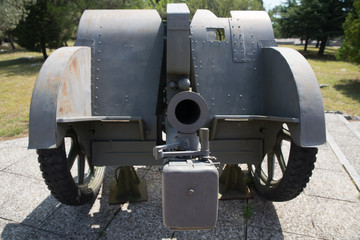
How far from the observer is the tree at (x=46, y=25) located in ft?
46.9

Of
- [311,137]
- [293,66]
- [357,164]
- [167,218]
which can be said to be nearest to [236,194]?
[311,137]

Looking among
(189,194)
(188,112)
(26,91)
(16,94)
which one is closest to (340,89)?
(188,112)

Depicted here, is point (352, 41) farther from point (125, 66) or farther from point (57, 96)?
point (57, 96)

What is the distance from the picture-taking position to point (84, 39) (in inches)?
111

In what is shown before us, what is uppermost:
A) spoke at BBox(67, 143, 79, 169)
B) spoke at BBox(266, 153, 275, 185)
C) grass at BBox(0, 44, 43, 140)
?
spoke at BBox(67, 143, 79, 169)

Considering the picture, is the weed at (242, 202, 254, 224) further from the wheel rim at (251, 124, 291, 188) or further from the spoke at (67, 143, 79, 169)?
→ the spoke at (67, 143, 79, 169)

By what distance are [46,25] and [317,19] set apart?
16.3 m

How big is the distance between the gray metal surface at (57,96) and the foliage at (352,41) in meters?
10.3

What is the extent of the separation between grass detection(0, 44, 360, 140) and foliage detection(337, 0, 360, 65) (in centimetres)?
102

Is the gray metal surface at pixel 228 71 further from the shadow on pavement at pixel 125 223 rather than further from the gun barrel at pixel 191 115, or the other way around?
the shadow on pavement at pixel 125 223

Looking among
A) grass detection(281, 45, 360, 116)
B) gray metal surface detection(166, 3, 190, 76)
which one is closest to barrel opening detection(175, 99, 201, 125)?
gray metal surface detection(166, 3, 190, 76)

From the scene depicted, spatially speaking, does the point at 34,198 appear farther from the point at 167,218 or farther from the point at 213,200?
the point at 213,200

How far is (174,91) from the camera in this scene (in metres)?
2.68

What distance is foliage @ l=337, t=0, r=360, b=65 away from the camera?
32.6ft
